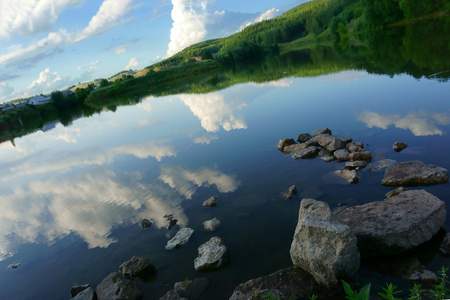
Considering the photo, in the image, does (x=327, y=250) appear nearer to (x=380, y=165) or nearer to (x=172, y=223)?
(x=172, y=223)

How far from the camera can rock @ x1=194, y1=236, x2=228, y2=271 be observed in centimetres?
1088

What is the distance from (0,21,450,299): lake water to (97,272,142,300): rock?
0.56 metres

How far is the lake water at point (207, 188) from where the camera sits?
12227mm

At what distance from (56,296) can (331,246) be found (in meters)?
12.1

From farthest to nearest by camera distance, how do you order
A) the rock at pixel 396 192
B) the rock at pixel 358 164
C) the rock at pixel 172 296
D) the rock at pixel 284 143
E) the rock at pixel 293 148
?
the rock at pixel 284 143 → the rock at pixel 293 148 → the rock at pixel 358 164 → the rock at pixel 396 192 → the rock at pixel 172 296

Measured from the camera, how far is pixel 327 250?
8.37 metres

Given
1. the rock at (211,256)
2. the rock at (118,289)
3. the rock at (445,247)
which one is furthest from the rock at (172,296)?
the rock at (445,247)

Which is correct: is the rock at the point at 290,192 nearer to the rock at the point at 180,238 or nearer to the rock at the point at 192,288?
the rock at the point at 180,238

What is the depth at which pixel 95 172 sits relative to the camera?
2839 centimetres

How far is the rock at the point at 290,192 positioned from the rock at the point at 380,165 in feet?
14.8

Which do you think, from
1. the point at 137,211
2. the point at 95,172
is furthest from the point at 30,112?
the point at 137,211

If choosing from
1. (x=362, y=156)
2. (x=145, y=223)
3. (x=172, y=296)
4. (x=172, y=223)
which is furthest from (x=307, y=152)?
(x=172, y=296)

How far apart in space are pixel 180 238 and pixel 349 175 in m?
9.94

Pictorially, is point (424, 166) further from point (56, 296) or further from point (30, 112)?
Result: point (30, 112)
